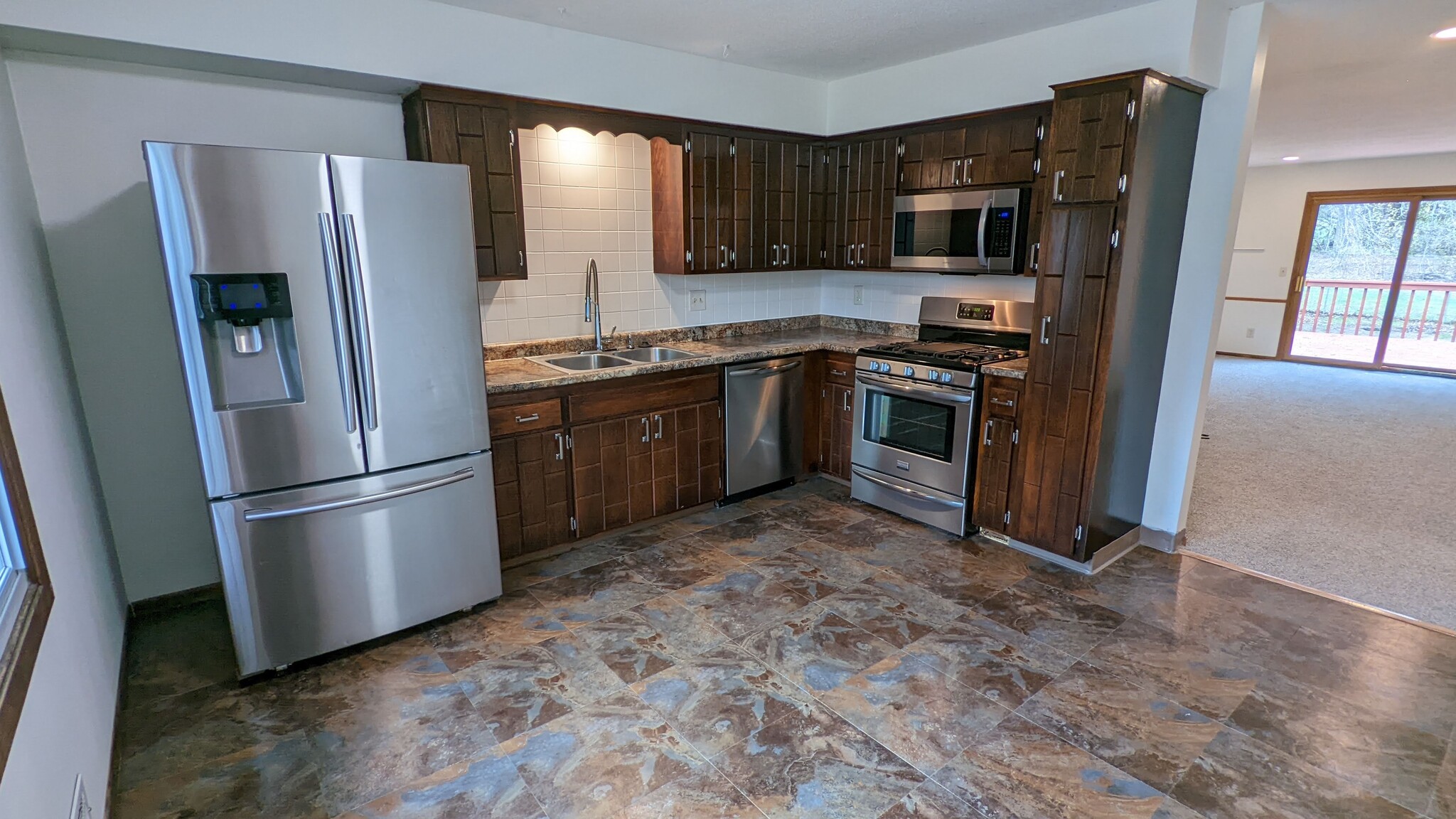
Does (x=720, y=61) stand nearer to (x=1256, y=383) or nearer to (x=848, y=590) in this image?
(x=848, y=590)

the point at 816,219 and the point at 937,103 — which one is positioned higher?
the point at 937,103

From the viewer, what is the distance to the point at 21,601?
1500mm

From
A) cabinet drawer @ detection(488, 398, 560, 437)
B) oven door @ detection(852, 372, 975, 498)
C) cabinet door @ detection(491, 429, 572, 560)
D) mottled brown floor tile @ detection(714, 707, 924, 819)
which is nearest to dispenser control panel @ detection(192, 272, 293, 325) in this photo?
cabinet drawer @ detection(488, 398, 560, 437)

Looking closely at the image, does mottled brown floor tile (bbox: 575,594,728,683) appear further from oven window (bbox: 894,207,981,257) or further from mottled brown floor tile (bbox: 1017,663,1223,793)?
oven window (bbox: 894,207,981,257)

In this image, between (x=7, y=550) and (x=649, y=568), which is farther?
(x=649, y=568)

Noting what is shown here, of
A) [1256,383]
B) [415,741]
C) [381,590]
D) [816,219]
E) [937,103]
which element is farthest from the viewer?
[1256,383]

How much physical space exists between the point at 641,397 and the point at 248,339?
180 centimetres

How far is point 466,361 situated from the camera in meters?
2.75

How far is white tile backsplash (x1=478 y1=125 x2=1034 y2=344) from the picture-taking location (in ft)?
12.2

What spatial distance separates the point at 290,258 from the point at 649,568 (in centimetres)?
203

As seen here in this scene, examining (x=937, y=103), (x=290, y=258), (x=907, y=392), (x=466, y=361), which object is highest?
(x=937, y=103)

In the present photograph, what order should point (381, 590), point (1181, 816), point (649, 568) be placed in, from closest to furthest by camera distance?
1. point (1181, 816)
2. point (381, 590)
3. point (649, 568)

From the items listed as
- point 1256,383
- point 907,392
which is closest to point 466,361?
point 907,392

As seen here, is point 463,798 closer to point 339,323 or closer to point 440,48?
point 339,323
